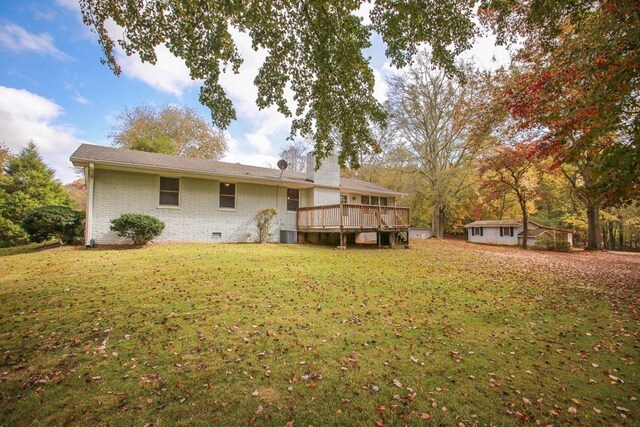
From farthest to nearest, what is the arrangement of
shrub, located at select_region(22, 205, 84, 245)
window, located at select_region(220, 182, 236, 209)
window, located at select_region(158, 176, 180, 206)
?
window, located at select_region(220, 182, 236, 209) → window, located at select_region(158, 176, 180, 206) → shrub, located at select_region(22, 205, 84, 245)

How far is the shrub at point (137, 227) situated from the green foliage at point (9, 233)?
11.7 m

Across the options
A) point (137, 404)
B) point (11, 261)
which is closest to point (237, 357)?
point (137, 404)

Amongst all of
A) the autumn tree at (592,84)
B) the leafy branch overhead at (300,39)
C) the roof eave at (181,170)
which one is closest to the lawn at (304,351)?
Result: the autumn tree at (592,84)

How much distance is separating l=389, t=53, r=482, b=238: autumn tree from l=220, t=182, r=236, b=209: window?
49.2 feet

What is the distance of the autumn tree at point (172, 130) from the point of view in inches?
1086

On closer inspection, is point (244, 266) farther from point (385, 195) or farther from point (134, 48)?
point (385, 195)

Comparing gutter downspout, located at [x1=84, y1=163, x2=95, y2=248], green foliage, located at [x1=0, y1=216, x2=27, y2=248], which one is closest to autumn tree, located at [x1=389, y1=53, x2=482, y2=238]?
gutter downspout, located at [x1=84, y1=163, x2=95, y2=248]

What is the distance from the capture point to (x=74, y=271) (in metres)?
7.06

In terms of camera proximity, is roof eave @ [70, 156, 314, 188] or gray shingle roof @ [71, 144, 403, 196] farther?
gray shingle roof @ [71, 144, 403, 196]

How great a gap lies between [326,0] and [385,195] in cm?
1675

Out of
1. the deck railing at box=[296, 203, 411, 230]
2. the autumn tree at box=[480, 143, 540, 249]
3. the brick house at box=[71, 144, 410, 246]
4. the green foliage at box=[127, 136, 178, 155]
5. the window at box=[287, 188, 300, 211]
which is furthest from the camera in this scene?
the green foliage at box=[127, 136, 178, 155]

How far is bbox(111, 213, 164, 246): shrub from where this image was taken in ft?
35.9

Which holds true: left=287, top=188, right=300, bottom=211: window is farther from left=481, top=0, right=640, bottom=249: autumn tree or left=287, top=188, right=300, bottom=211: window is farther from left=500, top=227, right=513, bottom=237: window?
left=500, top=227, right=513, bottom=237: window

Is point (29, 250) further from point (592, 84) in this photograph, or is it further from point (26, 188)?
point (592, 84)
